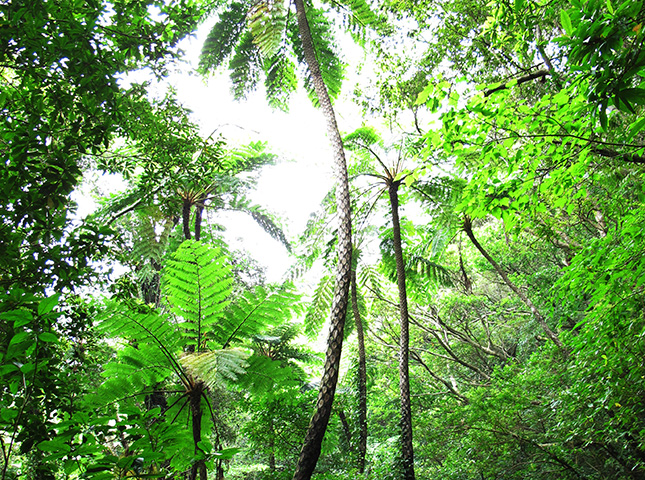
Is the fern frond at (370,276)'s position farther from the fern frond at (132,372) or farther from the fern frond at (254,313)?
the fern frond at (132,372)

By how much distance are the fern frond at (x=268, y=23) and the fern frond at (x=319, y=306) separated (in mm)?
4287

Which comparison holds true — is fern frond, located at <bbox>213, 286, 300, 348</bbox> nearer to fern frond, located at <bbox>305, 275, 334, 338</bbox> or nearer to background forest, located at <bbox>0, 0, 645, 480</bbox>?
background forest, located at <bbox>0, 0, 645, 480</bbox>

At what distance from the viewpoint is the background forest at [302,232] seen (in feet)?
5.18

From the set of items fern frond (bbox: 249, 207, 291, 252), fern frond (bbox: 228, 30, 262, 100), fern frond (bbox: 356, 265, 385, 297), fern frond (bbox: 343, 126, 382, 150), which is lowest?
fern frond (bbox: 356, 265, 385, 297)

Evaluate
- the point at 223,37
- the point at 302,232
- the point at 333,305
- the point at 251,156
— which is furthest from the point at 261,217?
the point at 333,305

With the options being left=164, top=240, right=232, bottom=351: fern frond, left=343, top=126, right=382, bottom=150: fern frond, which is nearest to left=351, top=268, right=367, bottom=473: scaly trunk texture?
left=343, top=126, right=382, bottom=150: fern frond

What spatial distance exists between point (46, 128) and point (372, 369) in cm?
856

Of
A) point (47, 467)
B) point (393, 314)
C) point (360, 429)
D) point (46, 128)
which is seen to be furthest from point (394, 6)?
point (393, 314)

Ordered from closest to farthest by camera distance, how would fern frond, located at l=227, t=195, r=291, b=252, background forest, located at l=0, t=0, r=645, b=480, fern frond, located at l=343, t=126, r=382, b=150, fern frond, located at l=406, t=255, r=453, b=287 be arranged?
background forest, located at l=0, t=0, r=645, b=480
fern frond, located at l=343, t=126, r=382, b=150
fern frond, located at l=406, t=255, r=453, b=287
fern frond, located at l=227, t=195, r=291, b=252

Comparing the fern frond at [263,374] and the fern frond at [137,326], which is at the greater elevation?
the fern frond at [137,326]

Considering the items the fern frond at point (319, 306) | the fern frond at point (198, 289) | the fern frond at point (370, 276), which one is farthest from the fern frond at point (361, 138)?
the fern frond at point (198, 289)

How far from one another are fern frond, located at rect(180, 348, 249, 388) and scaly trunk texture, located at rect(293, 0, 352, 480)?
101 cm

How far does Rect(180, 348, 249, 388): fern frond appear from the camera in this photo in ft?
5.98

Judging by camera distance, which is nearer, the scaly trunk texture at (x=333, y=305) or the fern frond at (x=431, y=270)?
the scaly trunk texture at (x=333, y=305)
